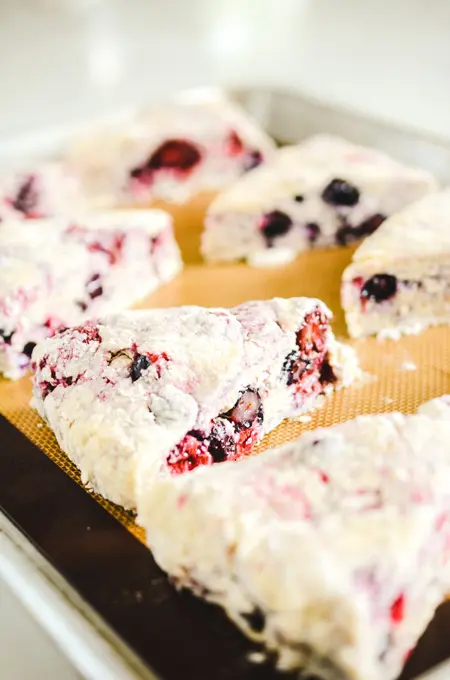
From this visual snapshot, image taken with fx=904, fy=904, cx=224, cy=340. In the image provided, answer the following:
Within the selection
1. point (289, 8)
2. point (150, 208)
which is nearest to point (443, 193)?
point (150, 208)

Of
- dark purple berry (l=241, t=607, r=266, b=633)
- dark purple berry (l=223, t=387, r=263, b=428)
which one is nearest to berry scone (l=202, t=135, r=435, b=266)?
dark purple berry (l=223, t=387, r=263, b=428)

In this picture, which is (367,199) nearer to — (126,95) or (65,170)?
(65,170)

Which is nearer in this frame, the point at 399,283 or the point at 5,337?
the point at 5,337

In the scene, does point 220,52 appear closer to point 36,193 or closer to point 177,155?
point 177,155

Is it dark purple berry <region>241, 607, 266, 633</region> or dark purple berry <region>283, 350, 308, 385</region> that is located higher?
dark purple berry <region>241, 607, 266, 633</region>

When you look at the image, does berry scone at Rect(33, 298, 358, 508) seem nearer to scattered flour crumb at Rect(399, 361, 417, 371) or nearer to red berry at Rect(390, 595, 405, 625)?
scattered flour crumb at Rect(399, 361, 417, 371)

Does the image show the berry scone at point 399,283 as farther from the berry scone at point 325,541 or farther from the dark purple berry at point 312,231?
the berry scone at point 325,541

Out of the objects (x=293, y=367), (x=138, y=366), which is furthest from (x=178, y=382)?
(x=293, y=367)

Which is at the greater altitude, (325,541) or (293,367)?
(325,541)
